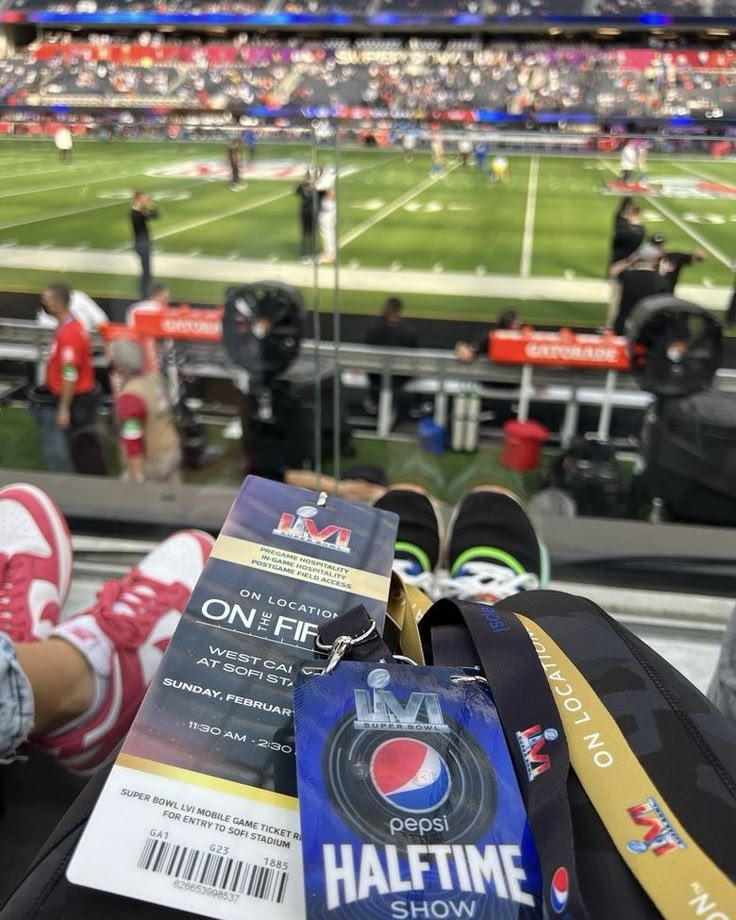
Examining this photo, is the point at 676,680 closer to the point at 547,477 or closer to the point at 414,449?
the point at 414,449

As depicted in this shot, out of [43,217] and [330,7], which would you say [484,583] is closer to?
[43,217]

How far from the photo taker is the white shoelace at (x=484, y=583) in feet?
3.48

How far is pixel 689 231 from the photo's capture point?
8.02ft

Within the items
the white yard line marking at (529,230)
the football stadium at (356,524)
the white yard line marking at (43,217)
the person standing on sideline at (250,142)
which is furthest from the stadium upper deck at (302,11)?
the white yard line marking at (43,217)

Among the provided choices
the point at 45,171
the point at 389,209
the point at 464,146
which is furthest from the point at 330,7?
the point at 45,171

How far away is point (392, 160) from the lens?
98.1 inches

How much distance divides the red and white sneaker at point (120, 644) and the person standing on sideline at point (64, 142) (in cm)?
109

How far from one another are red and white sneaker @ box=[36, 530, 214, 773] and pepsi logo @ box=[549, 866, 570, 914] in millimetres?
566

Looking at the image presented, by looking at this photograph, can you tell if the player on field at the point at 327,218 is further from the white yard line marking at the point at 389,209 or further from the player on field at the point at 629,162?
the player on field at the point at 629,162

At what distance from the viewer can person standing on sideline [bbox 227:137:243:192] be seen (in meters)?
2.09

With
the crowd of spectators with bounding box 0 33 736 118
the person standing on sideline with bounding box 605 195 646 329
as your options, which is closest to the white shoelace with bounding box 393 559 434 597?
the person standing on sideline with bounding box 605 195 646 329

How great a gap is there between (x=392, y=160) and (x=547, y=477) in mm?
1325

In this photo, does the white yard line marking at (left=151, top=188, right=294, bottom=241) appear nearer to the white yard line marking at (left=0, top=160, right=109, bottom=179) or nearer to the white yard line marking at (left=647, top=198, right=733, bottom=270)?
the white yard line marking at (left=0, top=160, right=109, bottom=179)

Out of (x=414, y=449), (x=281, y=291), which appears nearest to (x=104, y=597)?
(x=281, y=291)
